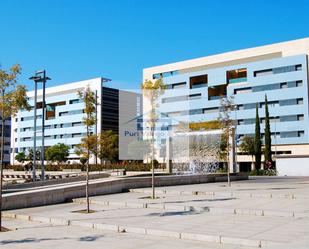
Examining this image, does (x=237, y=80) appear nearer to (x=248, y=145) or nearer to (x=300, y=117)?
(x=300, y=117)

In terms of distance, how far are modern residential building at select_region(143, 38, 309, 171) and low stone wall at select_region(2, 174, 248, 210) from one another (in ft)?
126

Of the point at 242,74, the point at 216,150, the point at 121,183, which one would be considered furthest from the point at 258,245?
the point at 242,74

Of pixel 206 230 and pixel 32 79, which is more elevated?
pixel 32 79

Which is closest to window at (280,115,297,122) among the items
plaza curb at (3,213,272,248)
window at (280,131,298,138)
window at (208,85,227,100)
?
window at (280,131,298,138)

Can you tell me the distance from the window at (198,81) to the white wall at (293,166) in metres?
37.4

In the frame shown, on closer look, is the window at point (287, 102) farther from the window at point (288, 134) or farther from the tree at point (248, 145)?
the tree at point (248, 145)

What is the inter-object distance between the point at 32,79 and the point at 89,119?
61.5ft

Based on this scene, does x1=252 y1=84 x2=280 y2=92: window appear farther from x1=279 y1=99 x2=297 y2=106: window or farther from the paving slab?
the paving slab

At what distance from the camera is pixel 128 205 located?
16.4 metres

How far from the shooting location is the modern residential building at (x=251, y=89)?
69.2 meters

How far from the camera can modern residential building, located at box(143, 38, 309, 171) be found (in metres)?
69.2

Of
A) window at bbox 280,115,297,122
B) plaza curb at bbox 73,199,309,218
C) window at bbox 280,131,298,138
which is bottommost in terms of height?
plaza curb at bbox 73,199,309,218

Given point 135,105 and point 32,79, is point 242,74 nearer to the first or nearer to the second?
point 135,105

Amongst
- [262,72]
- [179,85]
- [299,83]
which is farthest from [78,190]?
[179,85]
